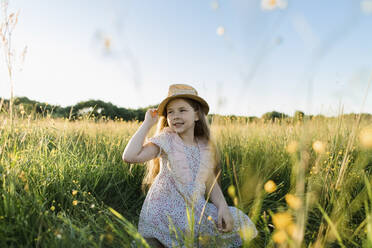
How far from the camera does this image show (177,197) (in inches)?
85.7

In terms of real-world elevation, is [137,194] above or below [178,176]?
below

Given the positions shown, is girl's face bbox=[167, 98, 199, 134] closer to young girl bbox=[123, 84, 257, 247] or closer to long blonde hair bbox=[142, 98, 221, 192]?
young girl bbox=[123, 84, 257, 247]

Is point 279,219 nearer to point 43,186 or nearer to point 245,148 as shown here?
point 43,186

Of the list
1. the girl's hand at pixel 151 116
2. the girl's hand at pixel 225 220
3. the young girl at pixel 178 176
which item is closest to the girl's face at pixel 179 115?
the young girl at pixel 178 176

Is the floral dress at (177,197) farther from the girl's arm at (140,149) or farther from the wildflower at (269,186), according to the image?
the wildflower at (269,186)

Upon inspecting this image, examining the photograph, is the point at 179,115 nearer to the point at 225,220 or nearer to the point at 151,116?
the point at 151,116

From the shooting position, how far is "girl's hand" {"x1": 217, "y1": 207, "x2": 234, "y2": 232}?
200 centimetres

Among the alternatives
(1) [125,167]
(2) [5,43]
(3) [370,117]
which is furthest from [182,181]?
(3) [370,117]

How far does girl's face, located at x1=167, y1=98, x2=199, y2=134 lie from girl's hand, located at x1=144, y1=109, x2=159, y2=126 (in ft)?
0.39

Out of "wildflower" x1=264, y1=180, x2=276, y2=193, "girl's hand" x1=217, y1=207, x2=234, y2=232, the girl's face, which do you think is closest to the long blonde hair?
the girl's face

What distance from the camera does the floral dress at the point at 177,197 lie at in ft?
6.67

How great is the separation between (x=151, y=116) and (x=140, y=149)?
35 cm

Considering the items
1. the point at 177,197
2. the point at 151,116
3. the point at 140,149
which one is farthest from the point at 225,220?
the point at 151,116

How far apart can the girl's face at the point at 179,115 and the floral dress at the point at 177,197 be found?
0.09m
